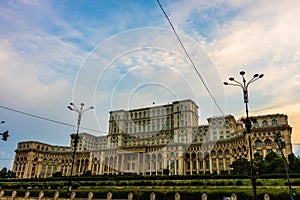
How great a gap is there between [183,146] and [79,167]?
167ft

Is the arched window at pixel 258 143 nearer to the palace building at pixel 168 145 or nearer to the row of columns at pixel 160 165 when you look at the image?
the palace building at pixel 168 145

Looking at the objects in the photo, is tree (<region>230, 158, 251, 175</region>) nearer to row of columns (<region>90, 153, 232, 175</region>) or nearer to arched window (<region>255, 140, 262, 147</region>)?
arched window (<region>255, 140, 262, 147</region>)

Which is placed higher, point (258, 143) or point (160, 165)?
point (258, 143)

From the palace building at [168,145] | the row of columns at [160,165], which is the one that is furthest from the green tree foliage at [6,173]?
the row of columns at [160,165]

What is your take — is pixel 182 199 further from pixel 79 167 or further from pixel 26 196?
pixel 79 167

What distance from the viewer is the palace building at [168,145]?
81.0 meters

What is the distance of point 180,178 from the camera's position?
4294 cm

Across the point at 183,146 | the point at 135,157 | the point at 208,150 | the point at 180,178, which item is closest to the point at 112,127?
the point at 135,157

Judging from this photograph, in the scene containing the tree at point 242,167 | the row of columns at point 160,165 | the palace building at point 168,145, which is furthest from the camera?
the row of columns at point 160,165

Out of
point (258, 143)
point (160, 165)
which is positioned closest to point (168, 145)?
point (160, 165)

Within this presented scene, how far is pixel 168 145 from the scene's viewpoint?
87.8 m

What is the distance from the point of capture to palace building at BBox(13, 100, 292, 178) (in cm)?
8099

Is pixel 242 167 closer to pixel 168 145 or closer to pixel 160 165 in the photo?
pixel 168 145

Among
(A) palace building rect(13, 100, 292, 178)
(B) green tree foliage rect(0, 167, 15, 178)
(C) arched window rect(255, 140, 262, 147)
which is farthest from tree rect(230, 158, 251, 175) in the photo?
(B) green tree foliage rect(0, 167, 15, 178)
